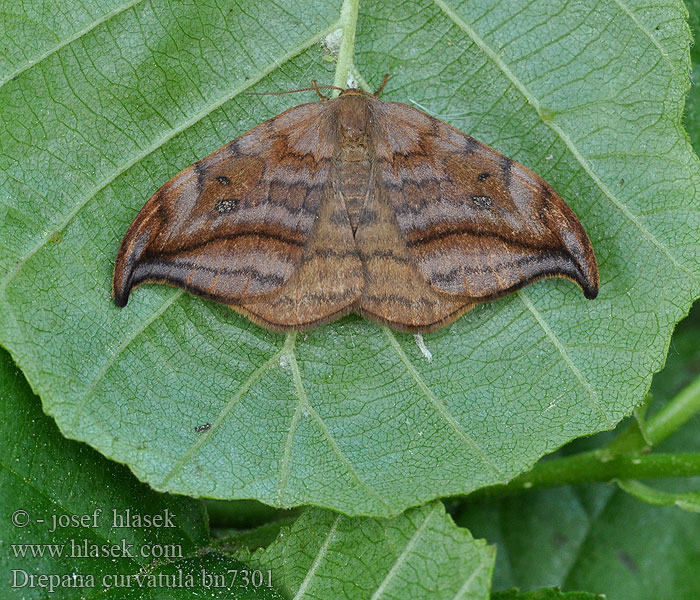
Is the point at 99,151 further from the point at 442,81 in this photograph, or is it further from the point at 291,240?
the point at 442,81

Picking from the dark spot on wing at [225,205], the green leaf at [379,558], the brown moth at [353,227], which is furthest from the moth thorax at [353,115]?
the green leaf at [379,558]

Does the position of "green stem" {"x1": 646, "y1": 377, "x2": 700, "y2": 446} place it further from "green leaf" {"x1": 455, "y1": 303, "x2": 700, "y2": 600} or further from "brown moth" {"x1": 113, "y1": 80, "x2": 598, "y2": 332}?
"brown moth" {"x1": 113, "y1": 80, "x2": 598, "y2": 332}

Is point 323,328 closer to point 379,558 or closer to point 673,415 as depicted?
point 379,558

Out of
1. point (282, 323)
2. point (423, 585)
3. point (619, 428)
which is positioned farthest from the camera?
point (619, 428)

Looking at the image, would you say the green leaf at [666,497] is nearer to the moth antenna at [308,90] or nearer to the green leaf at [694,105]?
the green leaf at [694,105]

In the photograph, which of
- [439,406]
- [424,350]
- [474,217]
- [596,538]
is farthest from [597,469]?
[474,217]

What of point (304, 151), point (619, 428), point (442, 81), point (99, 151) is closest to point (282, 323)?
point (304, 151)
